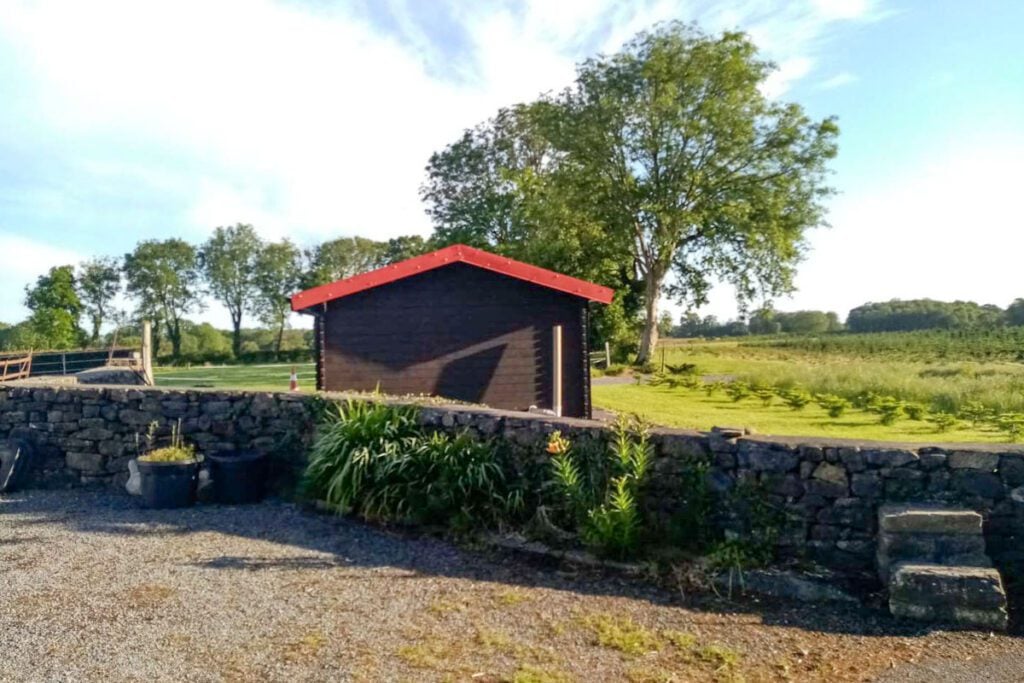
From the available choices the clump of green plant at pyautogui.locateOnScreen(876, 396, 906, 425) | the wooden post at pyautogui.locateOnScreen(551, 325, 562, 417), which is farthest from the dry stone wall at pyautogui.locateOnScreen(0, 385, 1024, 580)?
the clump of green plant at pyautogui.locateOnScreen(876, 396, 906, 425)

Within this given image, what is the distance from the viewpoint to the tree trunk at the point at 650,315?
2926 centimetres

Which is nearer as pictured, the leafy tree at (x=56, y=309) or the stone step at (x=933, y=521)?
the stone step at (x=933, y=521)

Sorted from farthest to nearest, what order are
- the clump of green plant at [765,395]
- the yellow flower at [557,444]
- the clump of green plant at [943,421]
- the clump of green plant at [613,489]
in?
the clump of green plant at [765,395]
the clump of green plant at [943,421]
the yellow flower at [557,444]
the clump of green plant at [613,489]

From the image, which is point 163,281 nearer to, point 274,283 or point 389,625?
point 274,283

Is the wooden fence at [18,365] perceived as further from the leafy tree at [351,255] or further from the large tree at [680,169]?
the leafy tree at [351,255]

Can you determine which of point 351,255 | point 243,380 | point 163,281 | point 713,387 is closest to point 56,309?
point 163,281

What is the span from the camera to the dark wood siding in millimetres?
11398

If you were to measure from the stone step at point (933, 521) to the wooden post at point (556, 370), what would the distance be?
7.29 metres

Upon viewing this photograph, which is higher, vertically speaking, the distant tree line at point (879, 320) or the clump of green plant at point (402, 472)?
the distant tree line at point (879, 320)

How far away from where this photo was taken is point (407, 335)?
37.7 feet

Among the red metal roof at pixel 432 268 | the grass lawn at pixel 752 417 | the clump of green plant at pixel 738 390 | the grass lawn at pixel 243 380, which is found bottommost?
the grass lawn at pixel 752 417

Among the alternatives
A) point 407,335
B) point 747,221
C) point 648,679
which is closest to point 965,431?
point 407,335

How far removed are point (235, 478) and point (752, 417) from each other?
10826 millimetres

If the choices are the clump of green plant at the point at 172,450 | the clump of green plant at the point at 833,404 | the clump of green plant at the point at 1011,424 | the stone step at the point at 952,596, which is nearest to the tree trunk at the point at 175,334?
the clump of green plant at the point at 833,404
